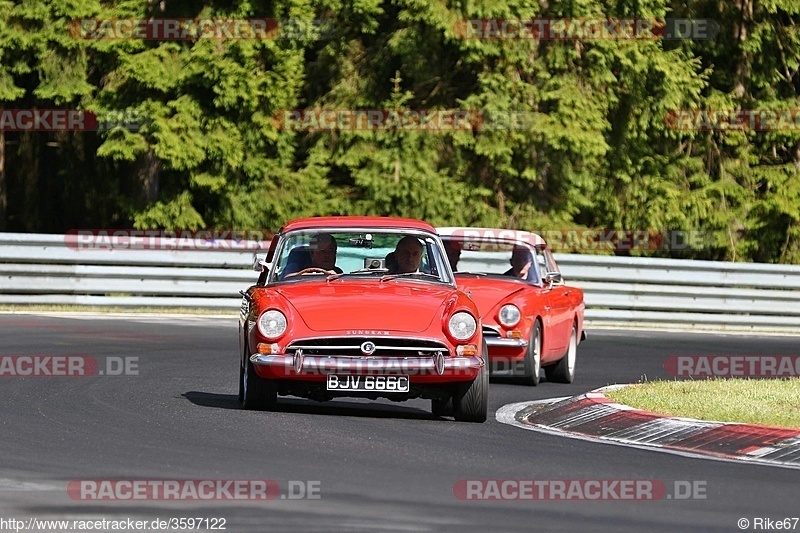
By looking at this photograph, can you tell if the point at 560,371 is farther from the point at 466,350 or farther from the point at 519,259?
the point at 466,350

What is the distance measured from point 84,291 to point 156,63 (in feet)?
19.5

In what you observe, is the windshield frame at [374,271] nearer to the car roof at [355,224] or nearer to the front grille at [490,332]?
the car roof at [355,224]

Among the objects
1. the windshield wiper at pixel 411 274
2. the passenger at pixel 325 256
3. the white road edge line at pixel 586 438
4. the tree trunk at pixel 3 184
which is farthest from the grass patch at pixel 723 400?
the tree trunk at pixel 3 184

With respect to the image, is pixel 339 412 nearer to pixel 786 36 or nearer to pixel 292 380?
pixel 292 380

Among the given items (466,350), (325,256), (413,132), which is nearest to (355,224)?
(325,256)

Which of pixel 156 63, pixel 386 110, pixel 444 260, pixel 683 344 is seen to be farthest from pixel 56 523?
pixel 386 110

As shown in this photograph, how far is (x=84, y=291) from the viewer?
22031 millimetres

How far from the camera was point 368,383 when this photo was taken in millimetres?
10523

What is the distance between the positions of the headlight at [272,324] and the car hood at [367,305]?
0.44 feet

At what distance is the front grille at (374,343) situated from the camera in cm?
1059

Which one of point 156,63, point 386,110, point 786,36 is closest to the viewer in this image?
point 156,63

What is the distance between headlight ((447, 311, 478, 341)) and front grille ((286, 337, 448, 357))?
14cm

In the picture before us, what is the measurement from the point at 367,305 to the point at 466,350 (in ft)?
2.41

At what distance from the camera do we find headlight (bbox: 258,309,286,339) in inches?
423
